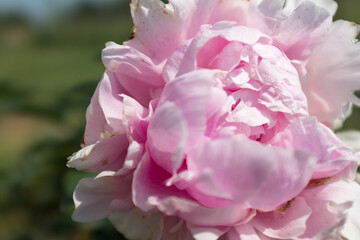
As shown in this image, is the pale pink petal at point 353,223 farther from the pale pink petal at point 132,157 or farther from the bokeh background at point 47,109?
the bokeh background at point 47,109

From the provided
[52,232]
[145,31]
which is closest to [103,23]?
[52,232]

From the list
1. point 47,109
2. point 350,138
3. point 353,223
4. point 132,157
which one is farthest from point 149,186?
point 47,109

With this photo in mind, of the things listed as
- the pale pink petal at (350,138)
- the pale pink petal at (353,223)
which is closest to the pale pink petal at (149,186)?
the pale pink petal at (353,223)

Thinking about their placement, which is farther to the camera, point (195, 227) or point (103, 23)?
point (103, 23)

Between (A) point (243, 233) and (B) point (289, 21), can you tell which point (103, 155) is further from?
(B) point (289, 21)

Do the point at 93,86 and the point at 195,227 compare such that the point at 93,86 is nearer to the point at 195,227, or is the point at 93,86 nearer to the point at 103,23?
the point at 195,227
